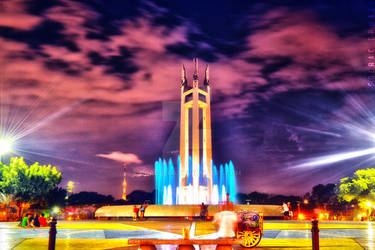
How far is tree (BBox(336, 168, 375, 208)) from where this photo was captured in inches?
2296

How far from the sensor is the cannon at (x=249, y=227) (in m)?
12.3

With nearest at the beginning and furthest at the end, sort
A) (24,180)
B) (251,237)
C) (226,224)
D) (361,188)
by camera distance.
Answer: (226,224)
(251,237)
(24,180)
(361,188)

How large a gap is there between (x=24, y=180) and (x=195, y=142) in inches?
1158

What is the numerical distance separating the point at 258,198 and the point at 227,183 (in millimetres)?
40697

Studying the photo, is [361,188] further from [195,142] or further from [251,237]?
[251,237]

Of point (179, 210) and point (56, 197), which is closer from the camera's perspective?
point (179, 210)

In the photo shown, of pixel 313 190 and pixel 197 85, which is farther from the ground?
pixel 197 85

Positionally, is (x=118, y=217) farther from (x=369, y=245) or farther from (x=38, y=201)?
(x=369, y=245)

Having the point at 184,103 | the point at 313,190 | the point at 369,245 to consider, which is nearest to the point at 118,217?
the point at 369,245

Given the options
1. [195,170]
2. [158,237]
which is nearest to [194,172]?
[195,170]

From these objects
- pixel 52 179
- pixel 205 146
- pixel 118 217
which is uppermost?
pixel 205 146

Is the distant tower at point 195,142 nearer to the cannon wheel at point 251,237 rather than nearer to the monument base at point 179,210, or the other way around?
the monument base at point 179,210

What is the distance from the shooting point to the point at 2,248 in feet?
41.3

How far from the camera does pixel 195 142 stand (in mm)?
71438
